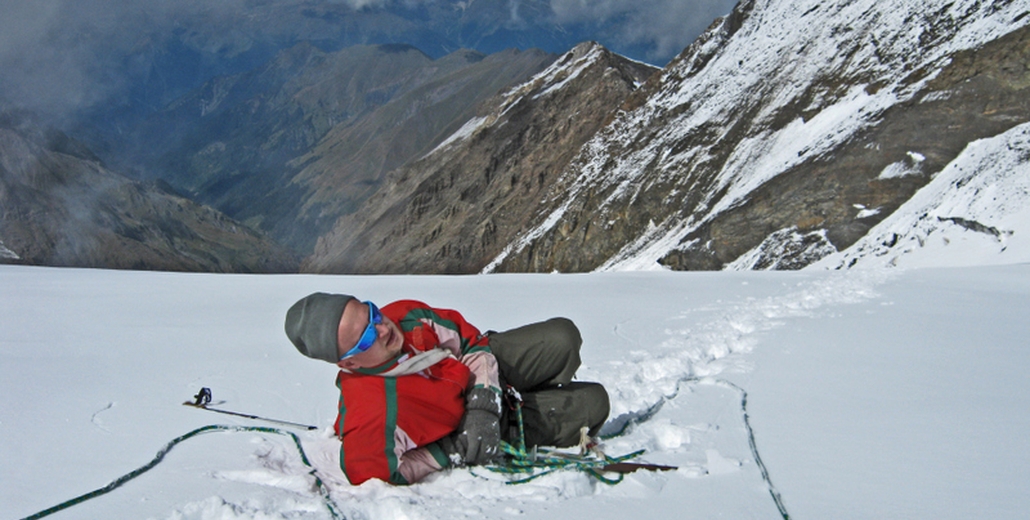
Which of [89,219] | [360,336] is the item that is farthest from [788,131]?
[89,219]

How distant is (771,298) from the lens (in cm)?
769

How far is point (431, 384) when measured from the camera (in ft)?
9.12

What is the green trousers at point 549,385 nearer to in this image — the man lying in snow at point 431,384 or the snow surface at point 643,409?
the man lying in snow at point 431,384

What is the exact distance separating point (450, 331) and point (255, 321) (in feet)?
13.7

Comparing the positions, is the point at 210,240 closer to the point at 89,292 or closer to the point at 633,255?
the point at 633,255

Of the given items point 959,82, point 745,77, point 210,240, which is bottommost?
point 210,240

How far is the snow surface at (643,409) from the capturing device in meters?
2.38

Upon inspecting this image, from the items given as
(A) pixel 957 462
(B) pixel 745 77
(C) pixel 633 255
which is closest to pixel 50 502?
(A) pixel 957 462

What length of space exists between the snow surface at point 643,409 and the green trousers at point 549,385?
0.70 feet

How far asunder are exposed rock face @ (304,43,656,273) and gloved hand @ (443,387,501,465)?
42047 mm

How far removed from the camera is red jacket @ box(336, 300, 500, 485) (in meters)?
2.62

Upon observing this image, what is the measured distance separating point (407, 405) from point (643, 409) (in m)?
1.56

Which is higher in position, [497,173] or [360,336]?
[497,173]

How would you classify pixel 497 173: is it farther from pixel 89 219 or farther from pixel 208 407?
pixel 208 407
